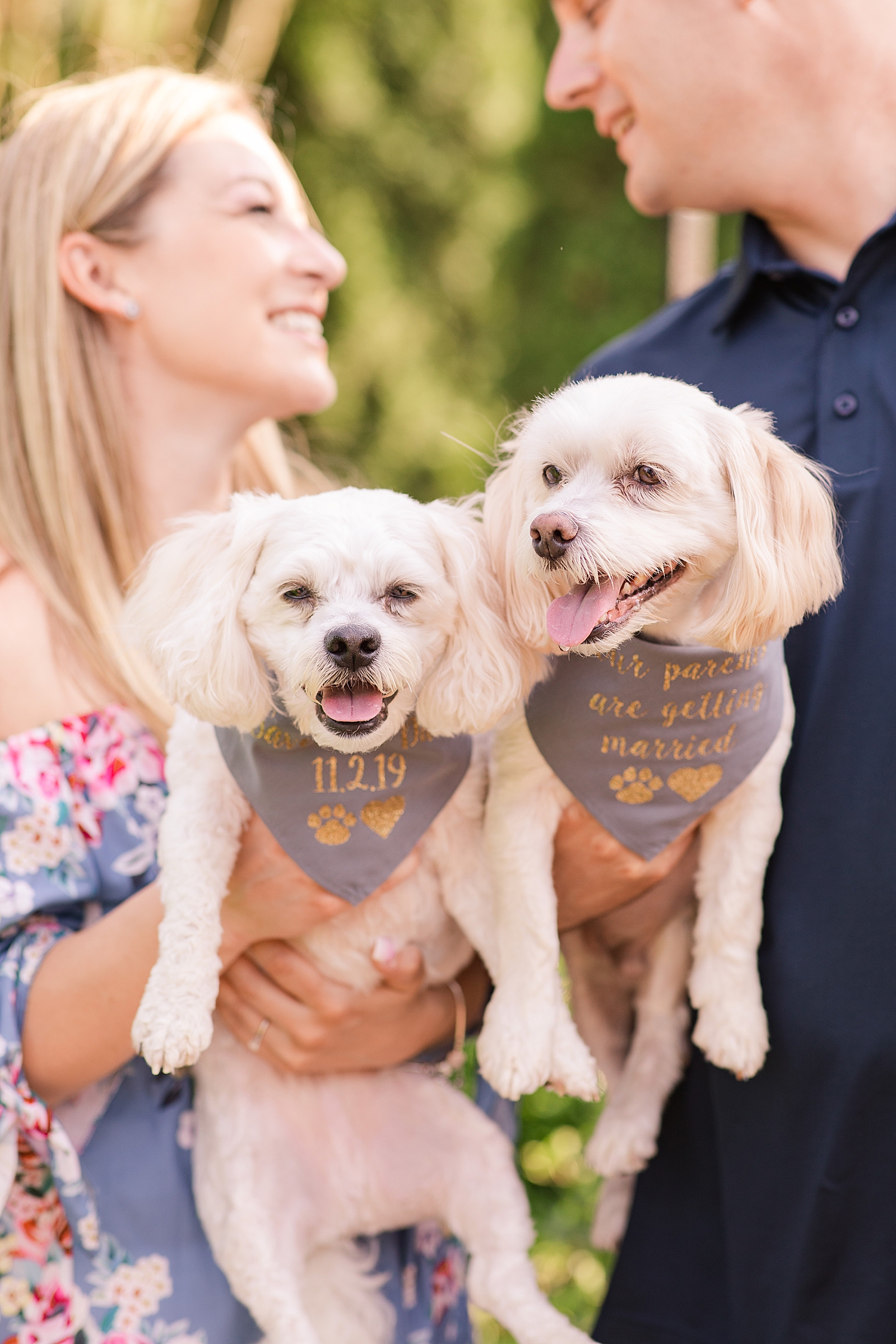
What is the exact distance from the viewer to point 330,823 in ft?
5.61

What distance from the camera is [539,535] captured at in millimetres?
1520

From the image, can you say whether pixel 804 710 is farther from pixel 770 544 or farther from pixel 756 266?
pixel 756 266

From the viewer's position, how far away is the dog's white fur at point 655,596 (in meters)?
1.56

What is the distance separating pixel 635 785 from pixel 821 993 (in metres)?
0.44

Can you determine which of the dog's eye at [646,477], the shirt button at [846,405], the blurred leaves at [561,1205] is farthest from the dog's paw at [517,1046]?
the blurred leaves at [561,1205]

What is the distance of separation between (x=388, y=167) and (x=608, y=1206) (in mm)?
5667

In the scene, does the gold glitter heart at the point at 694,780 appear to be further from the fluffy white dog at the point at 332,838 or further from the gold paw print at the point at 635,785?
the fluffy white dog at the point at 332,838

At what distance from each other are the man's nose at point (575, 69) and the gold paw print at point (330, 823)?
5.10 ft

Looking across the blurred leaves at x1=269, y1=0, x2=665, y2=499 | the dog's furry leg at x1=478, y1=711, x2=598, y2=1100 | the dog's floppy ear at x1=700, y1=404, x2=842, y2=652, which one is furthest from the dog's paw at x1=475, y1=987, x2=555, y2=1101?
the blurred leaves at x1=269, y1=0, x2=665, y2=499

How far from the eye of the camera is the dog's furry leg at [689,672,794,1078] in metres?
1.78

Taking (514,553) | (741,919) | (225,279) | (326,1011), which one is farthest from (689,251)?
(326,1011)

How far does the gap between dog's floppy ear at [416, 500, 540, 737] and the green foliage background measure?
432cm

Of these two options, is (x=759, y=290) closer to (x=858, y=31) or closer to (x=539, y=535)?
(x=858, y=31)

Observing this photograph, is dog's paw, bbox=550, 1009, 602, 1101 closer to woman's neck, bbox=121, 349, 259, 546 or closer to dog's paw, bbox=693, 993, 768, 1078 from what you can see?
dog's paw, bbox=693, 993, 768, 1078
